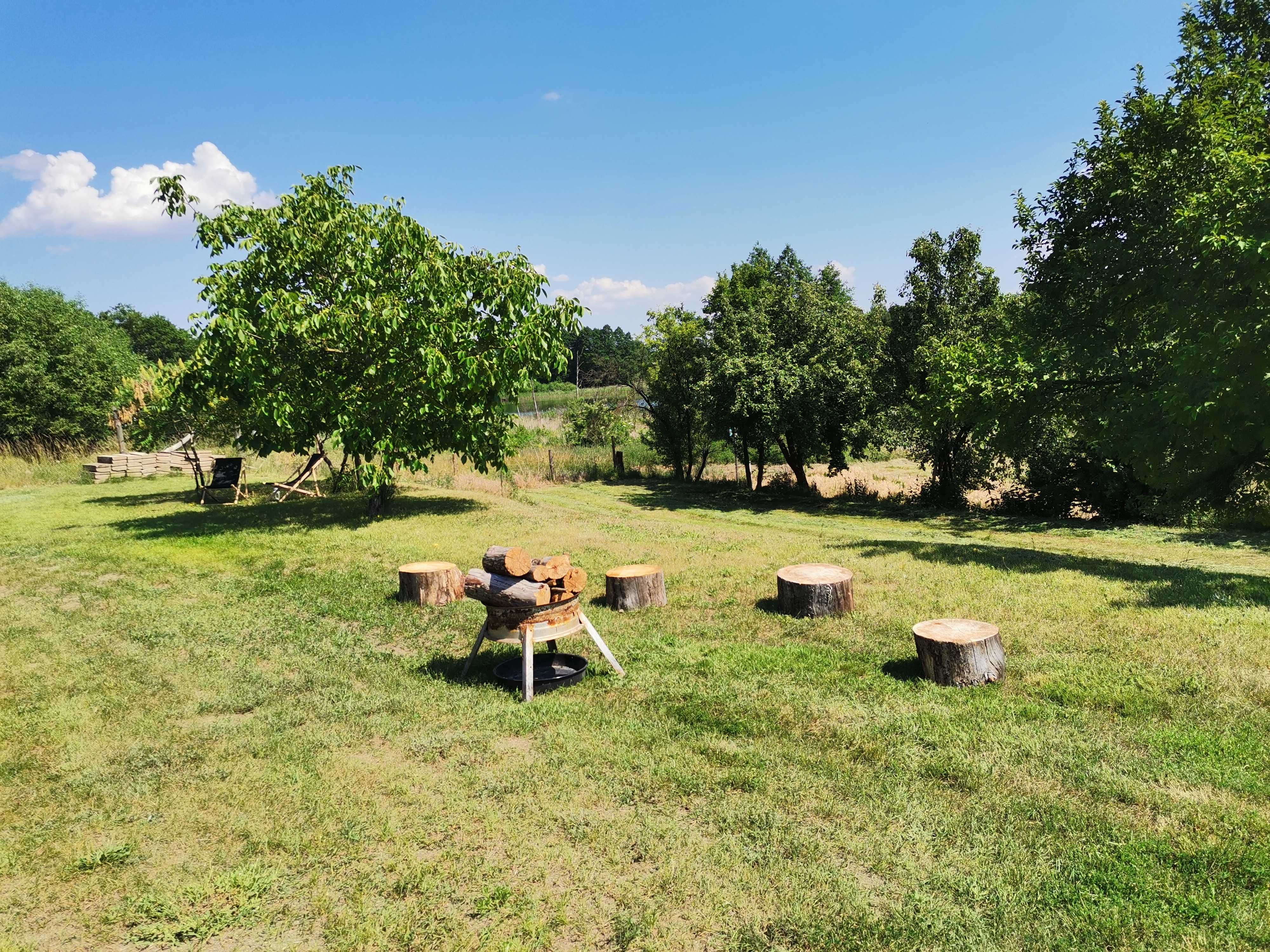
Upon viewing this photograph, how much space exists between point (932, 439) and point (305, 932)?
21657 mm

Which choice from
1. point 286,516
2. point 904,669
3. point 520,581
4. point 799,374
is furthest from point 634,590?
point 799,374

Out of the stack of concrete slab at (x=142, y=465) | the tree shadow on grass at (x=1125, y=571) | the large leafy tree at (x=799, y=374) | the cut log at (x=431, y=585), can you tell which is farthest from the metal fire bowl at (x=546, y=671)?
the stack of concrete slab at (x=142, y=465)

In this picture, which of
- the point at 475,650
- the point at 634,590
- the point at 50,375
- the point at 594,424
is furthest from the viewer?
the point at 594,424

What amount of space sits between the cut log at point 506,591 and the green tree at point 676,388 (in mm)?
18165

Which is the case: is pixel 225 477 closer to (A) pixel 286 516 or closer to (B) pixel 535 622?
(A) pixel 286 516

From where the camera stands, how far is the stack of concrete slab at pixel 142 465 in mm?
25594

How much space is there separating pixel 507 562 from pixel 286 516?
12.1m

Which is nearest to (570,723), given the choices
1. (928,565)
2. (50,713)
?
(50,713)

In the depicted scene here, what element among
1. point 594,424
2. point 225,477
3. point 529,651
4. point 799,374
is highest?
point 799,374

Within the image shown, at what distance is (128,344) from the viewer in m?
49.0

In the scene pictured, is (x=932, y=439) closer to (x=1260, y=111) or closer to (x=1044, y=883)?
(x=1260, y=111)

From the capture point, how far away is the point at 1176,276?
12.6 m

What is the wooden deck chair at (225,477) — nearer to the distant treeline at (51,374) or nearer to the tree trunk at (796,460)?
the distant treeline at (51,374)

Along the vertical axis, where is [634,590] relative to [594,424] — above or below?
below
